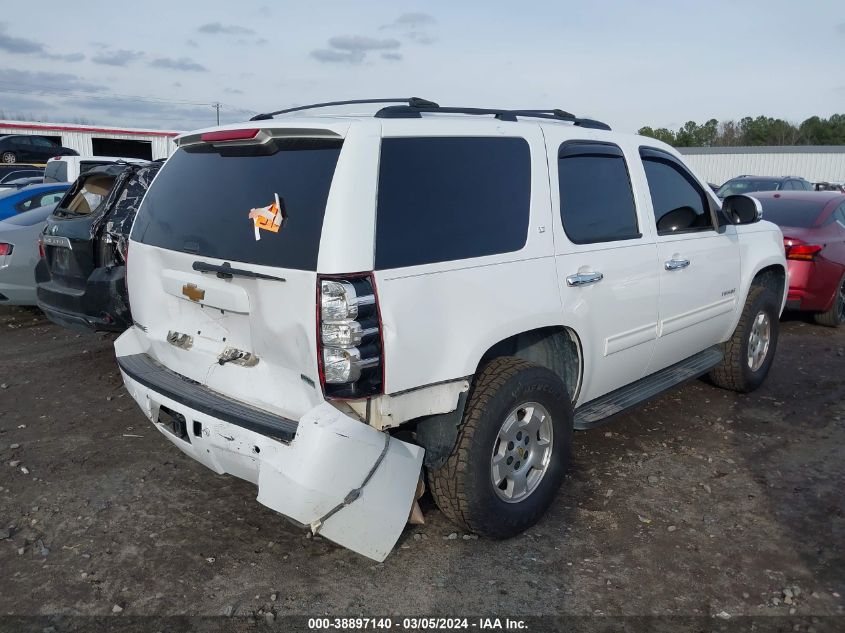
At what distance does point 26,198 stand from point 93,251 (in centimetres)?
394

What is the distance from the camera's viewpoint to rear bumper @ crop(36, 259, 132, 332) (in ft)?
18.0

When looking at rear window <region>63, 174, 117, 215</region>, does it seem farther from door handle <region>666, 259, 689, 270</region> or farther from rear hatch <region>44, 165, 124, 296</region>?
door handle <region>666, 259, 689, 270</region>

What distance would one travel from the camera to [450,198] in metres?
3.11

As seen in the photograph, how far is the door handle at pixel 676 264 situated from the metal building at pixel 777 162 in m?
42.5

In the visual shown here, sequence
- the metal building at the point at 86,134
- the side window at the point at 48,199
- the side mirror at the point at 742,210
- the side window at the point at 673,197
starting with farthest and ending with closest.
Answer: the metal building at the point at 86,134, the side window at the point at 48,199, the side mirror at the point at 742,210, the side window at the point at 673,197

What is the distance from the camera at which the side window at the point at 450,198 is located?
2865mm

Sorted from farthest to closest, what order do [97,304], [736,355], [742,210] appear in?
[97,304]
[736,355]
[742,210]

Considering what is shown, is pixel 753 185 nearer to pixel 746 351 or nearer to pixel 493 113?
pixel 746 351

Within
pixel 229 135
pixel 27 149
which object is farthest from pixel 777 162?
pixel 229 135

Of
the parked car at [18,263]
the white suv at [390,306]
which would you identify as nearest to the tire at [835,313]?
the white suv at [390,306]

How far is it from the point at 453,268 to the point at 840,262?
6.50 metres

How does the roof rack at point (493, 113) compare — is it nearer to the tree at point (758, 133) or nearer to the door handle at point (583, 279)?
the door handle at point (583, 279)

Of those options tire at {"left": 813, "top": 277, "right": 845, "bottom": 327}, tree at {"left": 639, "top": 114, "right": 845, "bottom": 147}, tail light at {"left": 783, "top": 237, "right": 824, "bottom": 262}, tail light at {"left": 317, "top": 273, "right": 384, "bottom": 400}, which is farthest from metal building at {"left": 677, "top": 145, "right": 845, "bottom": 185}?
tail light at {"left": 317, "top": 273, "right": 384, "bottom": 400}

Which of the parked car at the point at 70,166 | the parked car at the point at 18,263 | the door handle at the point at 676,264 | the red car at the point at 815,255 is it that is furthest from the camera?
the parked car at the point at 70,166
